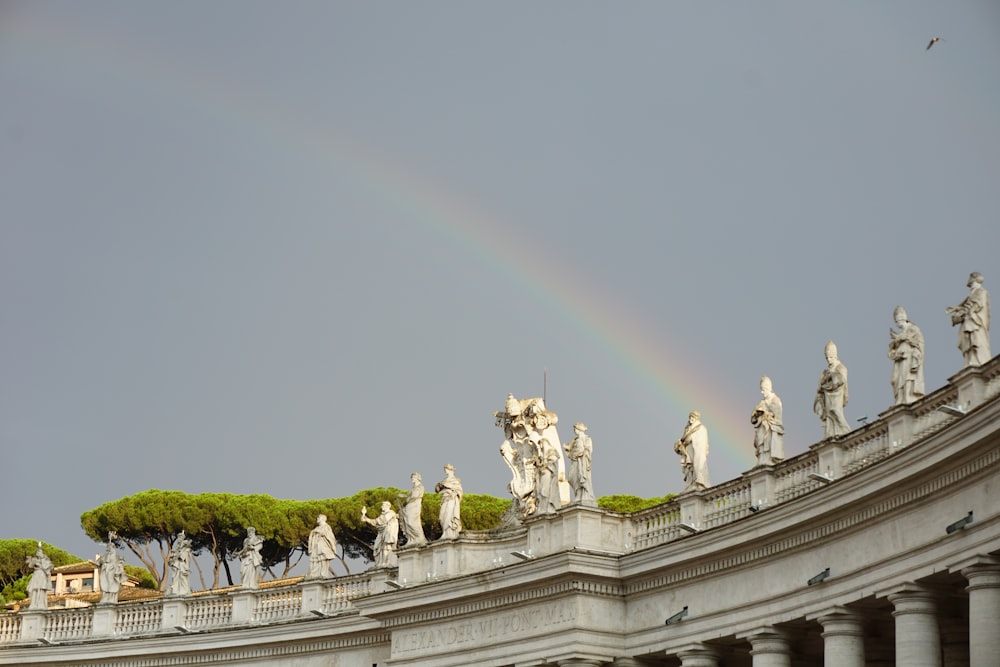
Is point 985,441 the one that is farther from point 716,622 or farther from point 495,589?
point 495,589

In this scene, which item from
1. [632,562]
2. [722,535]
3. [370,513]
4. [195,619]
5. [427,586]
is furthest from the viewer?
[370,513]

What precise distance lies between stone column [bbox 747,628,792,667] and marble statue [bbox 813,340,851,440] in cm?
576

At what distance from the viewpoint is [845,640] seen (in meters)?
42.8

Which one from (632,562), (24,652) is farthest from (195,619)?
(632,562)

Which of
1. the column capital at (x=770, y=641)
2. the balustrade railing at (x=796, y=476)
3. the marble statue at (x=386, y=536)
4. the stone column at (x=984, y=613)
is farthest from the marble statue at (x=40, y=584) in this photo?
the stone column at (x=984, y=613)

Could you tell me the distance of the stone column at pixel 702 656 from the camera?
159ft

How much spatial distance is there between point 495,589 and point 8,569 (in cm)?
7676

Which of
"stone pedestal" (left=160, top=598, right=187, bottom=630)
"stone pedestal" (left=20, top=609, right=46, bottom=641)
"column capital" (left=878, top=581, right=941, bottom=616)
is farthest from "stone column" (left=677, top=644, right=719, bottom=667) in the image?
"stone pedestal" (left=20, top=609, right=46, bottom=641)

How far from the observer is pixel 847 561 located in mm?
42875

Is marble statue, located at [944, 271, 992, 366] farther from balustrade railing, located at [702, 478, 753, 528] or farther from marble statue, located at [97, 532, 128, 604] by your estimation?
marble statue, located at [97, 532, 128, 604]

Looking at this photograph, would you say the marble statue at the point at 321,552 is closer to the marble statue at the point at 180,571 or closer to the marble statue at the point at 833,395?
the marble statue at the point at 180,571

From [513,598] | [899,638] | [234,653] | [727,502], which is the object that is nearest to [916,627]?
[899,638]

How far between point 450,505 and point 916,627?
905 inches

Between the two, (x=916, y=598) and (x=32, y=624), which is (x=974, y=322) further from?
(x=32, y=624)
